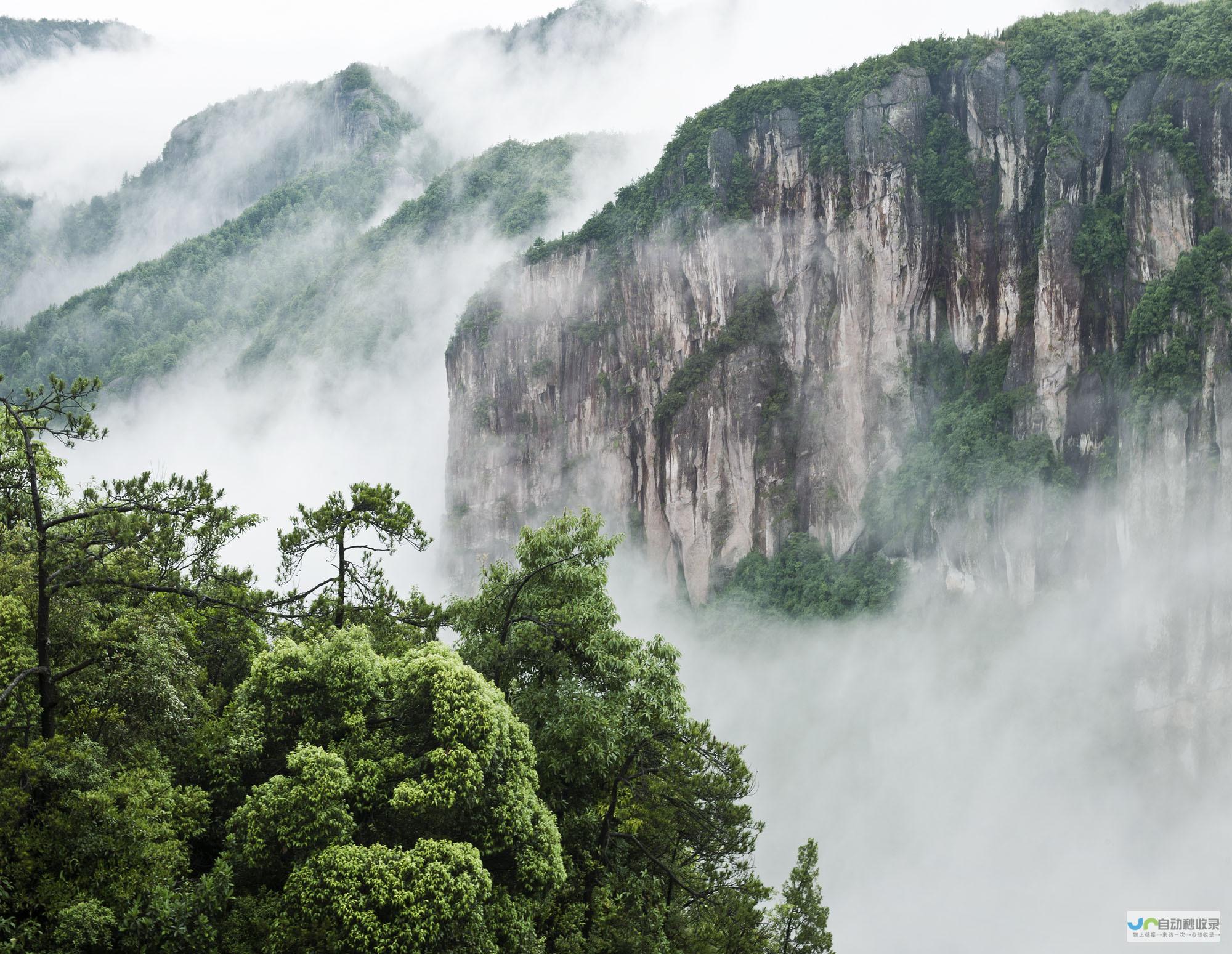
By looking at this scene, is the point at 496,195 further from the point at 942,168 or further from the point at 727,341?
the point at 942,168

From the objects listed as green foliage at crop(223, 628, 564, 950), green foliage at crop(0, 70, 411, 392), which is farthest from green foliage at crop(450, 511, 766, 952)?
green foliage at crop(0, 70, 411, 392)

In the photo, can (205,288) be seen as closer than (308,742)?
No

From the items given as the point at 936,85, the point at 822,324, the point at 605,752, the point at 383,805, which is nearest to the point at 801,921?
the point at 605,752

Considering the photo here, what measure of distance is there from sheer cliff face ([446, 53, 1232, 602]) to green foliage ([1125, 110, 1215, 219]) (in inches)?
12.1

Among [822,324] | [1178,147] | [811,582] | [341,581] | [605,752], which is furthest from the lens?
[822,324]

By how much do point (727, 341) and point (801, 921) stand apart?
5675cm

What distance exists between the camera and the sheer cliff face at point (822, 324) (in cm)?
6041

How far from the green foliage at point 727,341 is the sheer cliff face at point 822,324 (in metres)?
0.44

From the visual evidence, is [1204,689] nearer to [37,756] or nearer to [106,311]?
[37,756]

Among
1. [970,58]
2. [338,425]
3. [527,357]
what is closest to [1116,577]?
[970,58]

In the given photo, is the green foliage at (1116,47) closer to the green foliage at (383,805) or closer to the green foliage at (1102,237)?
the green foliage at (1102,237)

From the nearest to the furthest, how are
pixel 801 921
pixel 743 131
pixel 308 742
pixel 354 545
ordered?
pixel 308 742 < pixel 354 545 < pixel 801 921 < pixel 743 131

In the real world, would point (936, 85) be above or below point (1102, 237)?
above

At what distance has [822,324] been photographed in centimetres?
7456
